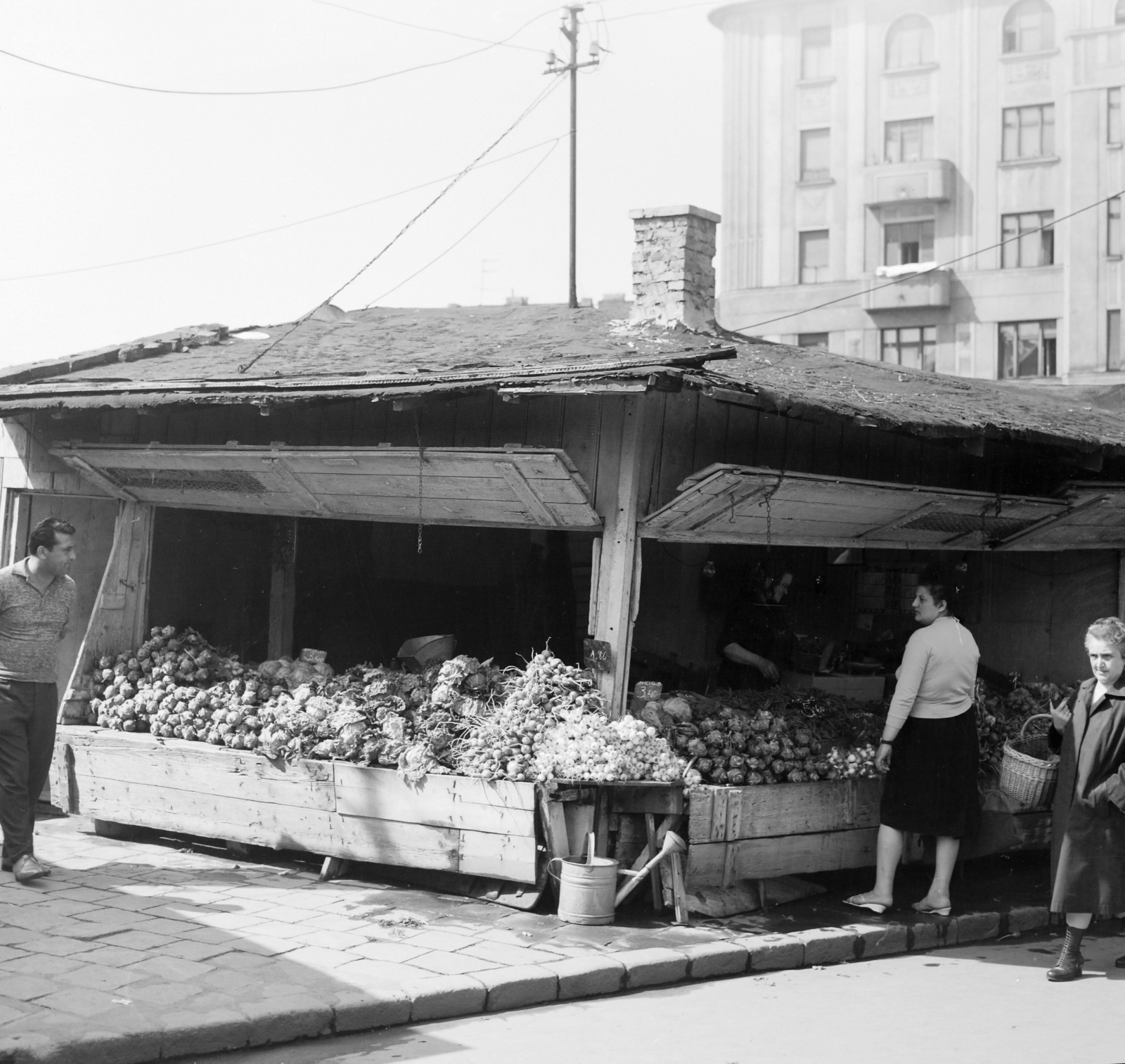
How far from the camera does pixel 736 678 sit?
9.85 metres

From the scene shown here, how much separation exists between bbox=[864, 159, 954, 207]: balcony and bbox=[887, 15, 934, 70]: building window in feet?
10.7

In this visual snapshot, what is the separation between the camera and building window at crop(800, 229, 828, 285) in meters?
39.8

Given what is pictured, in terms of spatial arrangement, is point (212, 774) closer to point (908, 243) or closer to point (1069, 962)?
point (1069, 962)

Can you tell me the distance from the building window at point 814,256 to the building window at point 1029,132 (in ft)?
18.2

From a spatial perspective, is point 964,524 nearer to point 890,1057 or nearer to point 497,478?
point 497,478

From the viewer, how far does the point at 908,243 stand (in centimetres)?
3912

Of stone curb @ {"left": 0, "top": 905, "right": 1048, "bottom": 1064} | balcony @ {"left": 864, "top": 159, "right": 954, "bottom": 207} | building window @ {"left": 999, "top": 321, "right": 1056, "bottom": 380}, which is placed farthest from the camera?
balcony @ {"left": 864, "top": 159, "right": 954, "bottom": 207}

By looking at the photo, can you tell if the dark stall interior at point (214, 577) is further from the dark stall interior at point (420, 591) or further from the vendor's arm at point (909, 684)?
the vendor's arm at point (909, 684)

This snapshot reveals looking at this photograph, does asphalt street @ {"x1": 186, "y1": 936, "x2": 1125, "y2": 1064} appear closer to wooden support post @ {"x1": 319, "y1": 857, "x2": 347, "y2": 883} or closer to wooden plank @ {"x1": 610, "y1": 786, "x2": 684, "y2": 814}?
wooden plank @ {"x1": 610, "y1": 786, "x2": 684, "y2": 814}

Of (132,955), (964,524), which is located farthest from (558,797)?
(964,524)

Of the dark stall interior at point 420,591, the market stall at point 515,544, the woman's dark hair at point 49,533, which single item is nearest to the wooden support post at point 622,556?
the market stall at point 515,544

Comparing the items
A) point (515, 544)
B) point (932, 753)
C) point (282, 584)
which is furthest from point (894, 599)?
point (282, 584)

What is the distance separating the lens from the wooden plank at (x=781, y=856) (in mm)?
7566

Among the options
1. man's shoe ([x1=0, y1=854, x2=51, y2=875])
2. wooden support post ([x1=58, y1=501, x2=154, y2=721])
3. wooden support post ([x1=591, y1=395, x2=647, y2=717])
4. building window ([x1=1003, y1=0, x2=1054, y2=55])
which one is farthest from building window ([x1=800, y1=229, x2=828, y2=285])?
man's shoe ([x1=0, y1=854, x2=51, y2=875])
